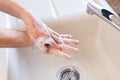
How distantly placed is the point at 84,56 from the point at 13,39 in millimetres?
369

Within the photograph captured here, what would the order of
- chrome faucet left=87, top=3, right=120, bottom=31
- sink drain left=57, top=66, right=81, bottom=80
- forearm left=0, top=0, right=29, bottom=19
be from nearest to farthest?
chrome faucet left=87, top=3, right=120, bottom=31 < forearm left=0, top=0, right=29, bottom=19 < sink drain left=57, top=66, right=81, bottom=80

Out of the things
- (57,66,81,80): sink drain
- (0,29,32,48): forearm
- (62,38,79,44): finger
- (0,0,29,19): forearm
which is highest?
(0,0,29,19): forearm

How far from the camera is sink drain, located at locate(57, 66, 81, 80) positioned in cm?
82

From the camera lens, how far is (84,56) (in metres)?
0.94

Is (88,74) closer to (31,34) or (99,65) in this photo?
(99,65)

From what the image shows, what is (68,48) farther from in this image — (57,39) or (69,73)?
(69,73)

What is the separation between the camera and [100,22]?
0.92 meters

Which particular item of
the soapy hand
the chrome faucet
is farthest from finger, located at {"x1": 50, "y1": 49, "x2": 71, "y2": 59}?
the chrome faucet

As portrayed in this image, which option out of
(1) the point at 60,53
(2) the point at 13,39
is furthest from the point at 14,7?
(1) the point at 60,53

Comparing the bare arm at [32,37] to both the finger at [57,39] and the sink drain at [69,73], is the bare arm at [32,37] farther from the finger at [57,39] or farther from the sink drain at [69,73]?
the sink drain at [69,73]

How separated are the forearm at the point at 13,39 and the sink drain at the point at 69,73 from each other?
0.22m

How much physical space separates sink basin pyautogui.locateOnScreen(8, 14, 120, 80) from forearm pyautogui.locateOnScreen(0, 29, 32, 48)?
0.11m

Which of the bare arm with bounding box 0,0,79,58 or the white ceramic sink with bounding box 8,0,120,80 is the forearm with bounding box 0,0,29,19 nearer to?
the bare arm with bounding box 0,0,79,58

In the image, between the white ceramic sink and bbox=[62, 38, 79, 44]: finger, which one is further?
the white ceramic sink
